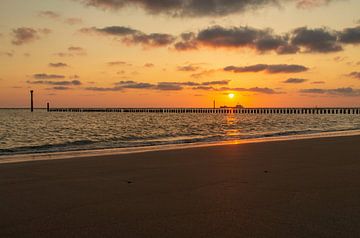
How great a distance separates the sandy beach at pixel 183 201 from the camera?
13.3 ft

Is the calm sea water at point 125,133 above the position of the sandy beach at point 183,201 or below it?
below

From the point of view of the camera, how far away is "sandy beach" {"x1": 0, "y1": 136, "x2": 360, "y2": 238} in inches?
159

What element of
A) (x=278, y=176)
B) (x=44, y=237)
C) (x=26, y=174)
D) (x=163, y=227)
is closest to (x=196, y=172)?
(x=278, y=176)

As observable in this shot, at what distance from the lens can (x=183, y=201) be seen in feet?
17.4

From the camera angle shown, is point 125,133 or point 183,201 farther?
point 125,133

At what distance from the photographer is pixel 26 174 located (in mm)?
8023

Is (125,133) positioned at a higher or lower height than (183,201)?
lower

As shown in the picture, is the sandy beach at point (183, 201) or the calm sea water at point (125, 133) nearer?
the sandy beach at point (183, 201)

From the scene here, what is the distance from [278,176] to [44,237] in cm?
482

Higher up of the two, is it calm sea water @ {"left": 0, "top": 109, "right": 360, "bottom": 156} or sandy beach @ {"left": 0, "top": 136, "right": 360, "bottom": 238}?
sandy beach @ {"left": 0, "top": 136, "right": 360, "bottom": 238}

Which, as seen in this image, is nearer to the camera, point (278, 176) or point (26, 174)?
point (278, 176)

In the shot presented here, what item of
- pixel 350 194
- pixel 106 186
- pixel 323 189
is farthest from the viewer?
pixel 106 186

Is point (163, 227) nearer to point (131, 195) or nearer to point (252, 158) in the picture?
point (131, 195)

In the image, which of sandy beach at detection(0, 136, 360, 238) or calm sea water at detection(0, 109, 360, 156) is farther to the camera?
calm sea water at detection(0, 109, 360, 156)
